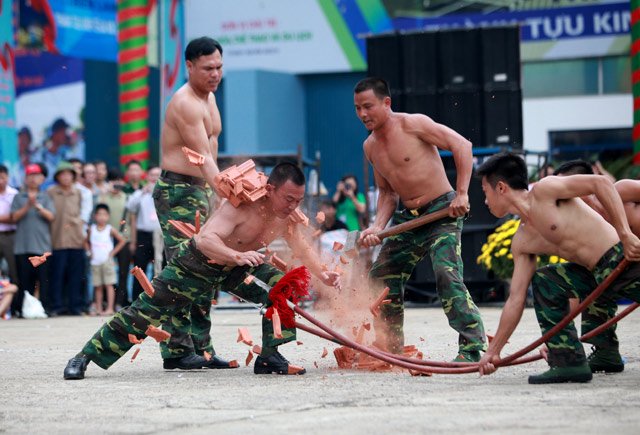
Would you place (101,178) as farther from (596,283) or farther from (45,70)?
(45,70)

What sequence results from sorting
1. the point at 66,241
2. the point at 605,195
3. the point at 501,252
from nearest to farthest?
the point at 605,195 → the point at 501,252 → the point at 66,241

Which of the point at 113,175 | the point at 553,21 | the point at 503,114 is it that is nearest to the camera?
the point at 503,114

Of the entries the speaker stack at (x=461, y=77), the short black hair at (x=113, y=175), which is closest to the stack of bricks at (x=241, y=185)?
the speaker stack at (x=461, y=77)

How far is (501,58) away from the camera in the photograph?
1522cm

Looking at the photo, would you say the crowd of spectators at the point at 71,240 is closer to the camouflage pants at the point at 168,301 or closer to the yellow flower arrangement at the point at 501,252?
the yellow flower arrangement at the point at 501,252

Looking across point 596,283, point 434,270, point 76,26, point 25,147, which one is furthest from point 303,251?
point 25,147

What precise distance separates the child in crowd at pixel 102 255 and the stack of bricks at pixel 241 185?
745 centimetres

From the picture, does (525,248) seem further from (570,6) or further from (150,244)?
(570,6)

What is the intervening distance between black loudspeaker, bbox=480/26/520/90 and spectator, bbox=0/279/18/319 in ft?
20.0

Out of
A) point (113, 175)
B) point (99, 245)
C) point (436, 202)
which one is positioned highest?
point (113, 175)

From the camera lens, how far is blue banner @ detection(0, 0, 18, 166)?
15.6 metres

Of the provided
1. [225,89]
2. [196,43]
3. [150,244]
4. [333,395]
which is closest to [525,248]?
[333,395]

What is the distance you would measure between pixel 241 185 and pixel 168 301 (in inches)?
33.0

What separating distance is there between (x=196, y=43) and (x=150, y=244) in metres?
6.57
